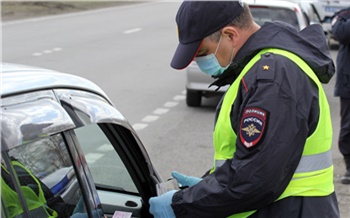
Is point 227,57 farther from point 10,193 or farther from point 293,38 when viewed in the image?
point 10,193

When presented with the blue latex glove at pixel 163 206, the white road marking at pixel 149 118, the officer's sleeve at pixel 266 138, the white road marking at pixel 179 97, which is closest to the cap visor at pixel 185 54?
the officer's sleeve at pixel 266 138

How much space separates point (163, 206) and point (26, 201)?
0.62 m

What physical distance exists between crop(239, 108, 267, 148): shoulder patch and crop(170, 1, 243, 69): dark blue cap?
1.08 ft

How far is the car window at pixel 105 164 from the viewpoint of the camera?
288cm

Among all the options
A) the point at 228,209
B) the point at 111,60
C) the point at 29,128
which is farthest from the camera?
the point at 111,60

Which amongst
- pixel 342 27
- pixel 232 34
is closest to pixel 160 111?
pixel 342 27

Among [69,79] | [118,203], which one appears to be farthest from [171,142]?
[69,79]

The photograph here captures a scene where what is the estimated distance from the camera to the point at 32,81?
2.17 meters

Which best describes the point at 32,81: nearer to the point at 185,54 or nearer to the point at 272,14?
the point at 185,54

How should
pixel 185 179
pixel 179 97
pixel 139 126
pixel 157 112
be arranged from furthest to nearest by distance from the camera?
pixel 179 97 → pixel 157 112 → pixel 139 126 → pixel 185 179

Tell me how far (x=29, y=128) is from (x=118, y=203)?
1.06m

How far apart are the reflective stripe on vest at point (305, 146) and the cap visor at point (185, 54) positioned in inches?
7.4

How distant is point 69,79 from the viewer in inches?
95.0

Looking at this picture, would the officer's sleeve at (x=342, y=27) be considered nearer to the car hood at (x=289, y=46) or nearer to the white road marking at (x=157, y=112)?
the white road marking at (x=157, y=112)
